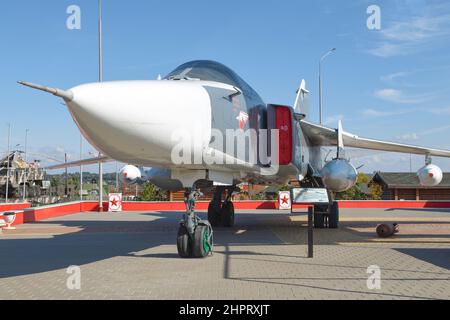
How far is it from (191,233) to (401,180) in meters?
39.7

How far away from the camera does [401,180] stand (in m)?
44.3

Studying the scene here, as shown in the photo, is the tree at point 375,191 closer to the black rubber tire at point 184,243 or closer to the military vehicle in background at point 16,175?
the military vehicle in background at point 16,175

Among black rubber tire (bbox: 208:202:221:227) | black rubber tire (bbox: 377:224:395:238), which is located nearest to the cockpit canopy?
black rubber tire (bbox: 377:224:395:238)

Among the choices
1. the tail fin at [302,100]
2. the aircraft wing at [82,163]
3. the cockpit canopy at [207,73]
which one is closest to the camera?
the cockpit canopy at [207,73]

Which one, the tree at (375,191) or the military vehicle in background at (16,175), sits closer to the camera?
the military vehicle in background at (16,175)

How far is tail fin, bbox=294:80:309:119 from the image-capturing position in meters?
18.5

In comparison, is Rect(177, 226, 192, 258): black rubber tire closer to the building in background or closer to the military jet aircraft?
Result: the military jet aircraft

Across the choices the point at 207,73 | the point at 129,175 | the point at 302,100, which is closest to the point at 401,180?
the point at 302,100

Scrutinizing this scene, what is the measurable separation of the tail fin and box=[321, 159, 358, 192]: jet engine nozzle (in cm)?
550

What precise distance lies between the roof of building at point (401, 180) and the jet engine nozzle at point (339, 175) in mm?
30153

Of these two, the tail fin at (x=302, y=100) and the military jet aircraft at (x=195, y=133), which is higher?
the tail fin at (x=302, y=100)

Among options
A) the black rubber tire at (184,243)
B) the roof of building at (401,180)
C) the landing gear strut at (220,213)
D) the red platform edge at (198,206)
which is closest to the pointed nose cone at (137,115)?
the black rubber tire at (184,243)

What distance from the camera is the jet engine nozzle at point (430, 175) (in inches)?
535
